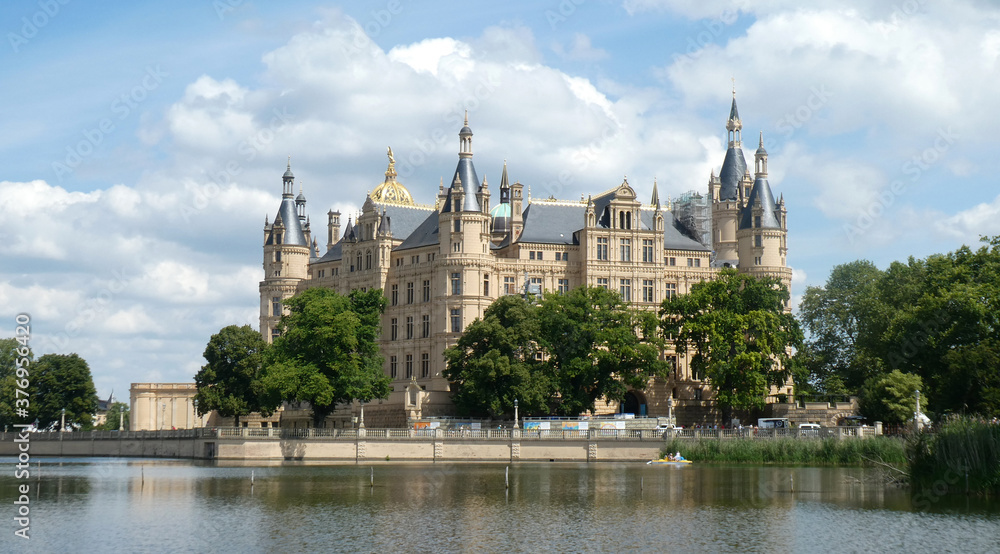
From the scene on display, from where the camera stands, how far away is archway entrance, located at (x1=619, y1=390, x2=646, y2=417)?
95.5 metres

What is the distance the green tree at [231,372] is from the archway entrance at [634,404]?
28.1 metres

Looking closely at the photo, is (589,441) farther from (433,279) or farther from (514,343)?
(433,279)

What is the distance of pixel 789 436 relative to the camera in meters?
72.5

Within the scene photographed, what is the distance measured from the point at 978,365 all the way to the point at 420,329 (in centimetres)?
4773

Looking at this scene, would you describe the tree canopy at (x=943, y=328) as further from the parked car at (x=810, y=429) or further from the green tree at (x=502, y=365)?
the green tree at (x=502, y=365)

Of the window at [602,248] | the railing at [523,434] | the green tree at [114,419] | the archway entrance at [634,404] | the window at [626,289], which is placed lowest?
the green tree at [114,419]

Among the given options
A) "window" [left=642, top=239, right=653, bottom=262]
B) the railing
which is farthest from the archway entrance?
the railing

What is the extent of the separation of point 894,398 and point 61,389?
70263mm

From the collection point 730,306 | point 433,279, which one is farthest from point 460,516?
point 433,279

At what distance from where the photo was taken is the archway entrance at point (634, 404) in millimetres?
95500

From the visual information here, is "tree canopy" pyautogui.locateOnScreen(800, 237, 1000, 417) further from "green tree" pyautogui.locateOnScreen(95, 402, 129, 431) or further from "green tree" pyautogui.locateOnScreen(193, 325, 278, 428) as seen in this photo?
"green tree" pyautogui.locateOnScreen(95, 402, 129, 431)

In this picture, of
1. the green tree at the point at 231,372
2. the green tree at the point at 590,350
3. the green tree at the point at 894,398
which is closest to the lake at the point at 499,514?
the green tree at the point at 894,398

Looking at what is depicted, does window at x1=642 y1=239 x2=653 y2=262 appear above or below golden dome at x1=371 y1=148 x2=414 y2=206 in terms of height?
below

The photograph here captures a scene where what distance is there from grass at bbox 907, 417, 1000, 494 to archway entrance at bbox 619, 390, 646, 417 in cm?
5071
